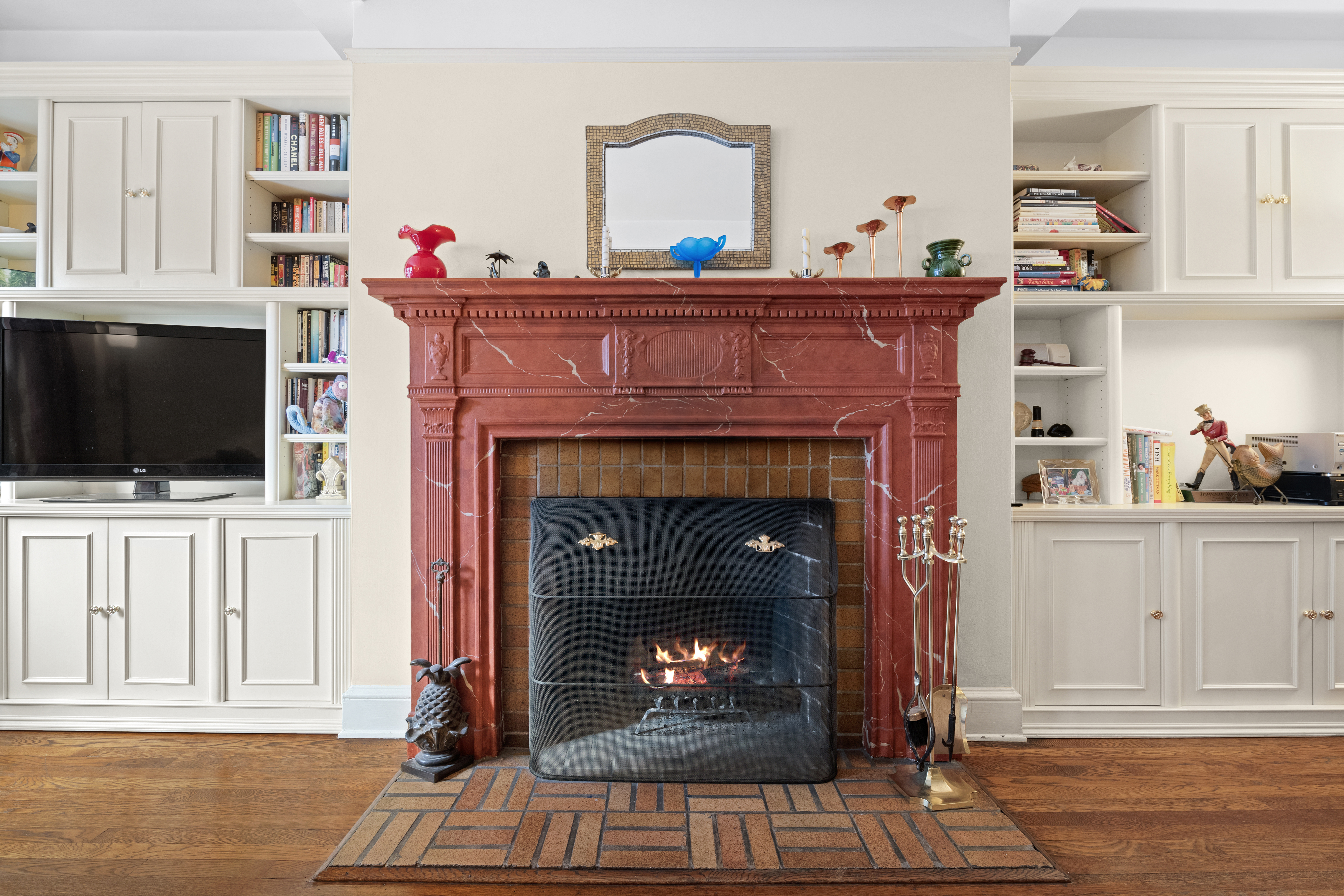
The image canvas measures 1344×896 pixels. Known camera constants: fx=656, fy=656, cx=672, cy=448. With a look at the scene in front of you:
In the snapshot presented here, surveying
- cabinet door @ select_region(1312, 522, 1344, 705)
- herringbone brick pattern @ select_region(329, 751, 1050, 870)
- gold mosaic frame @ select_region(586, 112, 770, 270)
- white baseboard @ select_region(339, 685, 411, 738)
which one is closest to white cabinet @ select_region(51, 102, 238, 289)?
gold mosaic frame @ select_region(586, 112, 770, 270)

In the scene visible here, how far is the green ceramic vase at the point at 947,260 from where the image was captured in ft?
6.91

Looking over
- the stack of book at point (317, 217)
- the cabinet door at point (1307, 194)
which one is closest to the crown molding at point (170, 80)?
the stack of book at point (317, 217)

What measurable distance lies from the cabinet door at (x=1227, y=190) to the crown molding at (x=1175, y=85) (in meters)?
0.05

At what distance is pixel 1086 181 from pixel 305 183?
2.92m

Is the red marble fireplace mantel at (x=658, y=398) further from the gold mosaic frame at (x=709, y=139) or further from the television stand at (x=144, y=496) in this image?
the television stand at (x=144, y=496)

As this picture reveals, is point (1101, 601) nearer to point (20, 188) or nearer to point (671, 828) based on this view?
point (671, 828)

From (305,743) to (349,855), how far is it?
0.82 metres

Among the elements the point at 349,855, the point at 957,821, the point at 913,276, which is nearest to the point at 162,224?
the point at 349,855

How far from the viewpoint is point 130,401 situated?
2453 millimetres

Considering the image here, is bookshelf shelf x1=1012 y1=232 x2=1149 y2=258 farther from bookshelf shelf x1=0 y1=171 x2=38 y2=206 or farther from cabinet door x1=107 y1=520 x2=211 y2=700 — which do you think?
bookshelf shelf x1=0 y1=171 x2=38 y2=206

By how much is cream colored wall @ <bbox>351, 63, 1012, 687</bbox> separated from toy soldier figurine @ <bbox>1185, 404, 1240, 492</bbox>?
3.03 ft

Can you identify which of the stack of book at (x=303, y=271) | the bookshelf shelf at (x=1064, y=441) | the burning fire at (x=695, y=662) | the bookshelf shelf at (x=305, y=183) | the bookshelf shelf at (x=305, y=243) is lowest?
the burning fire at (x=695, y=662)

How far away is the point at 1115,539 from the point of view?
2.38 meters

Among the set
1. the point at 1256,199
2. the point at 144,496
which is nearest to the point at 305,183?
the point at 144,496
